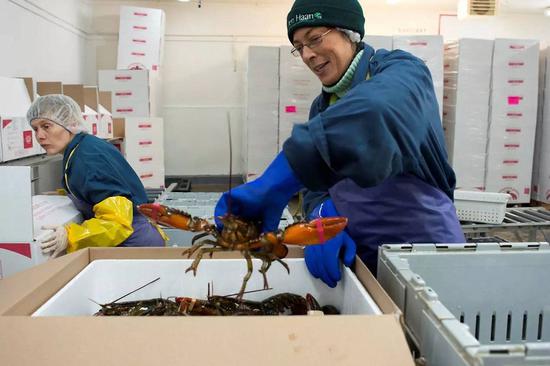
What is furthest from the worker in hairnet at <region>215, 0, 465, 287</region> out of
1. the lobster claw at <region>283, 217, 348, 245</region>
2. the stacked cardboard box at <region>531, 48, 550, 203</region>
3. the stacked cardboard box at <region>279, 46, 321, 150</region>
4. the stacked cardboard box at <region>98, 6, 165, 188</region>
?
the stacked cardboard box at <region>531, 48, 550, 203</region>

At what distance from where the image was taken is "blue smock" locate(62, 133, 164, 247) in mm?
2137

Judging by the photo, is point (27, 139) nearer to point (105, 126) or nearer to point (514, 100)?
point (105, 126)

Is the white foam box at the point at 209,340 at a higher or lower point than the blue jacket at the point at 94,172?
lower

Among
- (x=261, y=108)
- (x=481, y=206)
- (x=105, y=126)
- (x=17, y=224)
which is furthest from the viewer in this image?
(x=261, y=108)

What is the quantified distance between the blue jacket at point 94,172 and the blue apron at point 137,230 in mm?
70

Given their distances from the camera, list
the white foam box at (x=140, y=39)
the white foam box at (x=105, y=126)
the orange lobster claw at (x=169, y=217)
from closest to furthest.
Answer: the orange lobster claw at (x=169, y=217) → the white foam box at (x=105, y=126) → the white foam box at (x=140, y=39)

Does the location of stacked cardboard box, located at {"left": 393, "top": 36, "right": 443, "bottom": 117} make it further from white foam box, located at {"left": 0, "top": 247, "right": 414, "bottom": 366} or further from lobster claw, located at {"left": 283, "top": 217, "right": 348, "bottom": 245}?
white foam box, located at {"left": 0, "top": 247, "right": 414, "bottom": 366}

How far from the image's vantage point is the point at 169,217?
1.01m

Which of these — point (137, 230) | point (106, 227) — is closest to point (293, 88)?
point (137, 230)

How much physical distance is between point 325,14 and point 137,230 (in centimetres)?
148

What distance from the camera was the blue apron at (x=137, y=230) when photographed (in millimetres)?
2264

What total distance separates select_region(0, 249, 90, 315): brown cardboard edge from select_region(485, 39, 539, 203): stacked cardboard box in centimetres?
581

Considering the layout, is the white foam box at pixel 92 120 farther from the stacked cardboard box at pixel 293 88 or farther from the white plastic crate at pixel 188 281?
the white plastic crate at pixel 188 281

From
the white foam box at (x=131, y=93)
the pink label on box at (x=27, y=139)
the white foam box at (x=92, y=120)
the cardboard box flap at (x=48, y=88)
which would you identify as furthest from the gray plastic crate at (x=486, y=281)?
the white foam box at (x=131, y=93)
